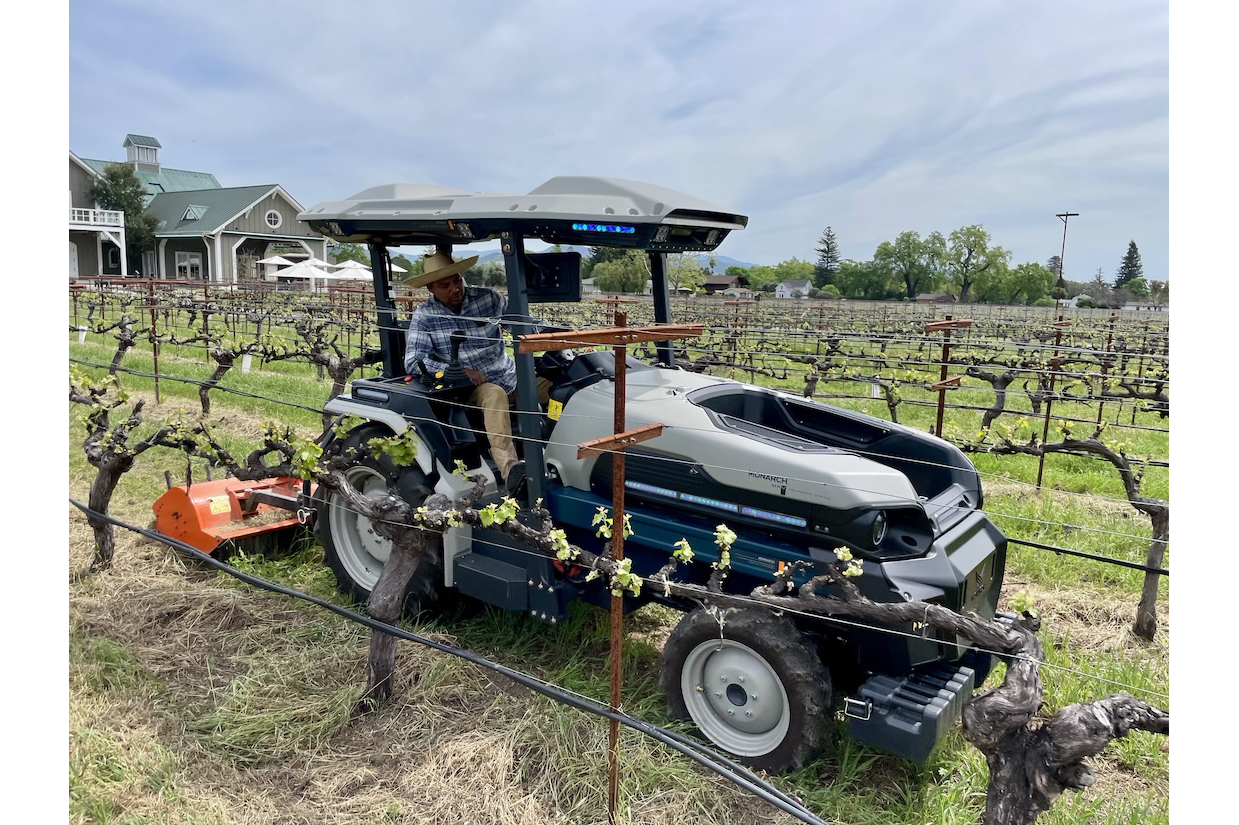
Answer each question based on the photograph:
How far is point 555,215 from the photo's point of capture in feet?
11.3

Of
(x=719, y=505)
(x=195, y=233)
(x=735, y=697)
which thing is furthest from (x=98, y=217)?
(x=735, y=697)

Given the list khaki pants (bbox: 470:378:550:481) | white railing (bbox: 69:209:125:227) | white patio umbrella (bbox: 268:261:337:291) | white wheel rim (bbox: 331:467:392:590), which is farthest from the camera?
white railing (bbox: 69:209:125:227)

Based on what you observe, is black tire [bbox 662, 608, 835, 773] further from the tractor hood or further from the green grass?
the tractor hood

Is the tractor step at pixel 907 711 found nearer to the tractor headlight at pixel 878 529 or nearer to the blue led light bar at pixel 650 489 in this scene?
the tractor headlight at pixel 878 529

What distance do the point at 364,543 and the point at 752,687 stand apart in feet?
8.12

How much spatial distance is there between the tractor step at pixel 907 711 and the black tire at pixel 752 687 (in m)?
0.19

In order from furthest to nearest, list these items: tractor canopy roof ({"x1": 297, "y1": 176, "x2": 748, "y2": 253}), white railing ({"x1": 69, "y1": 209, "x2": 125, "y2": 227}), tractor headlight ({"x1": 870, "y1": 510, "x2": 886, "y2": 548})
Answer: white railing ({"x1": 69, "y1": 209, "x2": 125, "y2": 227})
tractor canopy roof ({"x1": 297, "y1": 176, "x2": 748, "y2": 253})
tractor headlight ({"x1": 870, "y1": 510, "x2": 886, "y2": 548})

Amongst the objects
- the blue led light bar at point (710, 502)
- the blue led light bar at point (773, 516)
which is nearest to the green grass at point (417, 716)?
the blue led light bar at point (773, 516)

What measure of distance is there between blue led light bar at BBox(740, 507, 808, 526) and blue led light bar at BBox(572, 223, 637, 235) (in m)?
1.26

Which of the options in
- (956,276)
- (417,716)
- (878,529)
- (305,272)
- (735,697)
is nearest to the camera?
(878,529)

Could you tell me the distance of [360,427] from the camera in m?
4.56

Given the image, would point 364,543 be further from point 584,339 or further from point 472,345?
point 584,339

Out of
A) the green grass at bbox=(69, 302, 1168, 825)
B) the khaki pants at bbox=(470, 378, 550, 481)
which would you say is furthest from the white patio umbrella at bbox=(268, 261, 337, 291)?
the khaki pants at bbox=(470, 378, 550, 481)

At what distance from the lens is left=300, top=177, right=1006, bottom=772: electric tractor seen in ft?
10.2
